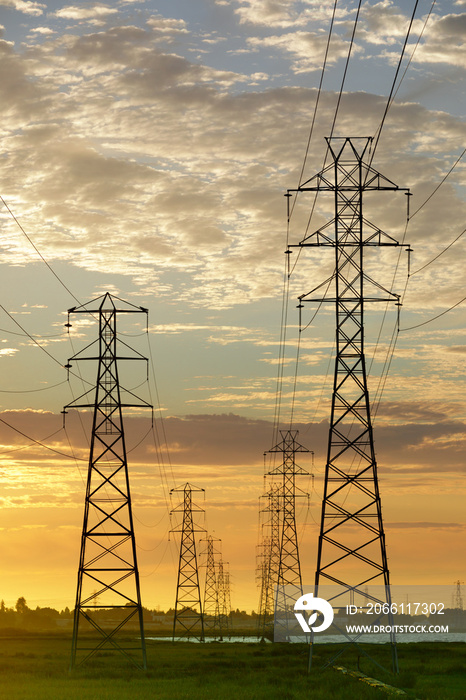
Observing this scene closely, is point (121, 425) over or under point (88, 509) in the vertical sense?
over

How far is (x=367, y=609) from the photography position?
46.4 metres

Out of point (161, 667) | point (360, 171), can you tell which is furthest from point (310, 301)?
point (161, 667)

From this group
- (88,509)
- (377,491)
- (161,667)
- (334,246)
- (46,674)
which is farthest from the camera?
(161,667)

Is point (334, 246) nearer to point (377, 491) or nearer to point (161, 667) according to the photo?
point (377, 491)

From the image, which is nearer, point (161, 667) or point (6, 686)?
point (6, 686)

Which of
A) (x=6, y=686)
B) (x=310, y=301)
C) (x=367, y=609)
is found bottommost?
(x=6, y=686)

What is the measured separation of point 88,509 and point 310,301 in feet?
55.2

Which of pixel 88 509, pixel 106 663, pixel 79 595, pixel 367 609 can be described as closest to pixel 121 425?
pixel 88 509

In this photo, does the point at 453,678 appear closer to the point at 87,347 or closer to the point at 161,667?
the point at 161,667

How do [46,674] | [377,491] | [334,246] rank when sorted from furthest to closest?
[46,674] < [334,246] < [377,491]

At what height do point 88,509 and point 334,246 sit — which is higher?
point 334,246

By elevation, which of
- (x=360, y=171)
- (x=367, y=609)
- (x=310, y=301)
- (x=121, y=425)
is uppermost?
(x=360, y=171)

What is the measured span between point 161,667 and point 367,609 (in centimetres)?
2247

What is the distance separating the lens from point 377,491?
4522 cm
